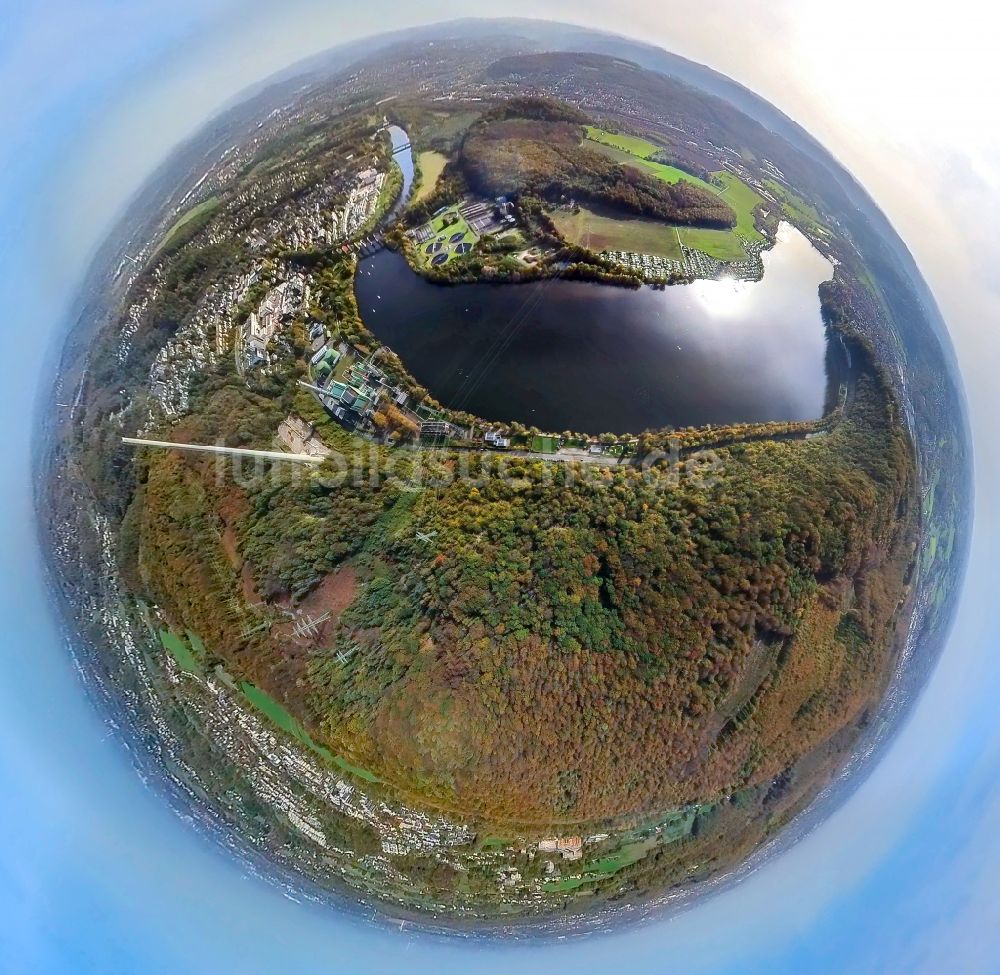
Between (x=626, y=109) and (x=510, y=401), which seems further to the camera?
(x=626, y=109)

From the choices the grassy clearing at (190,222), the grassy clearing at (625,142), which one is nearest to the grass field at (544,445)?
the grassy clearing at (625,142)

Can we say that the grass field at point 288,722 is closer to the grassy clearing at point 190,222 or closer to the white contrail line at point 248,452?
the white contrail line at point 248,452

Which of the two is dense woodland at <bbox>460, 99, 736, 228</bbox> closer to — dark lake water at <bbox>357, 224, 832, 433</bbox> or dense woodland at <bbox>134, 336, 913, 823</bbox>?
dark lake water at <bbox>357, 224, 832, 433</bbox>

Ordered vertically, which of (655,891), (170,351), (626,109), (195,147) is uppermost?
(626,109)

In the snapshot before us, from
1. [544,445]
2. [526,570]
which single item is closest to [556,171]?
[544,445]

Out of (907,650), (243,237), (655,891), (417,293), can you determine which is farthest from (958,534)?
(243,237)

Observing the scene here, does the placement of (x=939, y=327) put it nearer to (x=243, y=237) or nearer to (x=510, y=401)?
(x=510, y=401)

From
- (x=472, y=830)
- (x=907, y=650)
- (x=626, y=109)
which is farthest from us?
(x=626, y=109)

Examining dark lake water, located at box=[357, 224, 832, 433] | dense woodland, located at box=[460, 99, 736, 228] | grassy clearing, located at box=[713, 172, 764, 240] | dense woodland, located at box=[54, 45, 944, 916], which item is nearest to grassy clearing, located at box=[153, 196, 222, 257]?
dense woodland, located at box=[54, 45, 944, 916]
